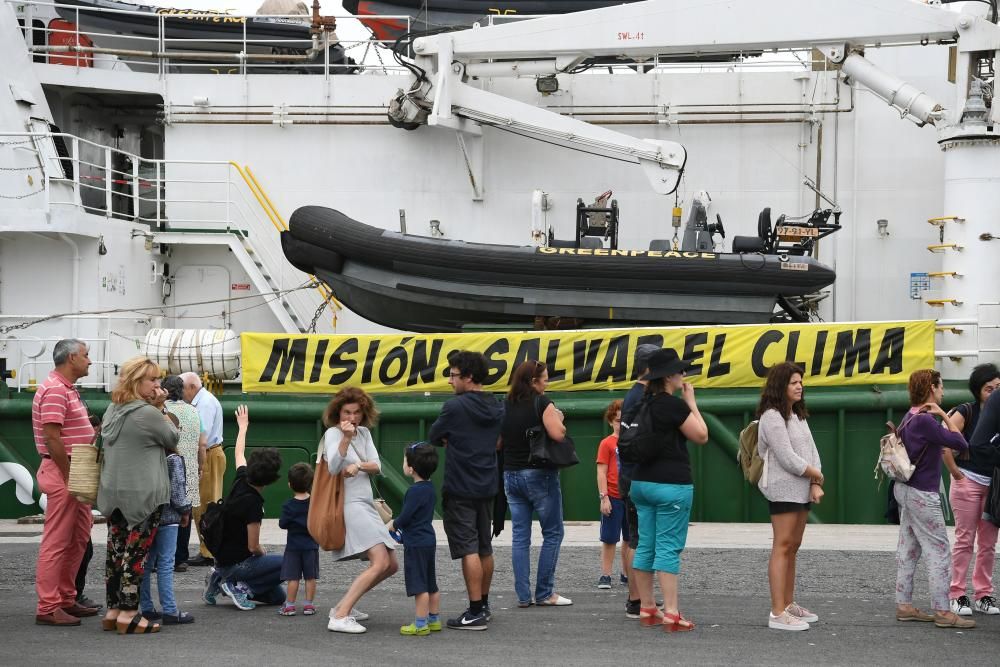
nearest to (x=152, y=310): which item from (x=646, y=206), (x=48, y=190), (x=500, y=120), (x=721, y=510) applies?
(x=48, y=190)

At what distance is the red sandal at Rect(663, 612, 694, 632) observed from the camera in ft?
21.7

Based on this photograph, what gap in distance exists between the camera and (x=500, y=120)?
44.2 feet

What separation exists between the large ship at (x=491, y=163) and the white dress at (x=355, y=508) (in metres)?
5.67

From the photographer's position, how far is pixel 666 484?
6.54 m

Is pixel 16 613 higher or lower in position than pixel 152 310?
lower

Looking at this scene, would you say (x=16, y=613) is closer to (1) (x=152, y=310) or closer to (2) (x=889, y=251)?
(1) (x=152, y=310)

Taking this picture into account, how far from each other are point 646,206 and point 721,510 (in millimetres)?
4553

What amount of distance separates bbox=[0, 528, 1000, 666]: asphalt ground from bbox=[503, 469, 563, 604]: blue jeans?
0.55ft

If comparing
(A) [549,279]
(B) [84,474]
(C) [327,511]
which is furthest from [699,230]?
(B) [84,474]

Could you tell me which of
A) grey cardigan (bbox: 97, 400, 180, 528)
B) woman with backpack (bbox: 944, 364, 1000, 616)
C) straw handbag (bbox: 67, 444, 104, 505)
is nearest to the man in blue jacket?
grey cardigan (bbox: 97, 400, 180, 528)

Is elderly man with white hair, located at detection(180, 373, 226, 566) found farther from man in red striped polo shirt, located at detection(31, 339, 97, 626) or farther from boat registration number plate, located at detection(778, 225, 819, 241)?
boat registration number plate, located at detection(778, 225, 819, 241)

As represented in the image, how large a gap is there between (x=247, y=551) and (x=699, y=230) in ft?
22.2

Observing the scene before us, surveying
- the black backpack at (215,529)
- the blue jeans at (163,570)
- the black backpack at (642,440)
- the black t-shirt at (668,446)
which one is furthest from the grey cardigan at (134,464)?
the black t-shirt at (668,446)

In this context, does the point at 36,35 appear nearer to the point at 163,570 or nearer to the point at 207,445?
the point at 207,445
